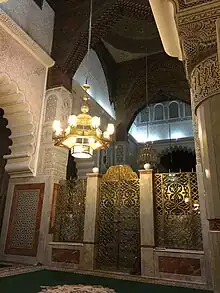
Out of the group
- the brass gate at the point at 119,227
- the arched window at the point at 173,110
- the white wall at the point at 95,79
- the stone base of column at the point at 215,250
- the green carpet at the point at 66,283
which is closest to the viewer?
the stone base of column at the point at 215,250

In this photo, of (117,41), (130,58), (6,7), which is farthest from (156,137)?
(6,7)

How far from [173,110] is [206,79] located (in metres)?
9.17

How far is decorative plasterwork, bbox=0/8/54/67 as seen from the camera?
14.7 feet

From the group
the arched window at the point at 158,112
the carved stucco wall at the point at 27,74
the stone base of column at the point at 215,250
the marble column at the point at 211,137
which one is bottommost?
the stone base of column at the point at 215,250

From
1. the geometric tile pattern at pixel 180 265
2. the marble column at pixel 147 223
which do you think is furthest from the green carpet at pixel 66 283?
the marble column at pixel 147 223

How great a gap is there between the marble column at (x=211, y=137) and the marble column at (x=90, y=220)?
2985mm

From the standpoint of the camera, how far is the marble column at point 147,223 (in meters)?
3.68

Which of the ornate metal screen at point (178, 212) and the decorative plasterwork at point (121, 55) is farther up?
the decorative plasterwork at point (121, 55)

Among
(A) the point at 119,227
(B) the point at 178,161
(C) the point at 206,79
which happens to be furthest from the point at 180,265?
(B) the point at 178,161

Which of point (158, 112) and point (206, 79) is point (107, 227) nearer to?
point (206, 79)

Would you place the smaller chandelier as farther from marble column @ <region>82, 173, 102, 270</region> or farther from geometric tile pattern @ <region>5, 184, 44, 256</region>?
geometric tile pattern @ <region>5, 184, 44, 256</region>

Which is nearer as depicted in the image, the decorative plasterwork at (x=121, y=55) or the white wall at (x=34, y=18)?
the white wall at (x=34, y=18)

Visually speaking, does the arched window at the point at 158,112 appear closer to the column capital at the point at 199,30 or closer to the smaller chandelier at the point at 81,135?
the smaller chandelier at the point at 81,135

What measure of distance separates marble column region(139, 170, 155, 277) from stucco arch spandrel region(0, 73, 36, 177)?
2250 millimetres
